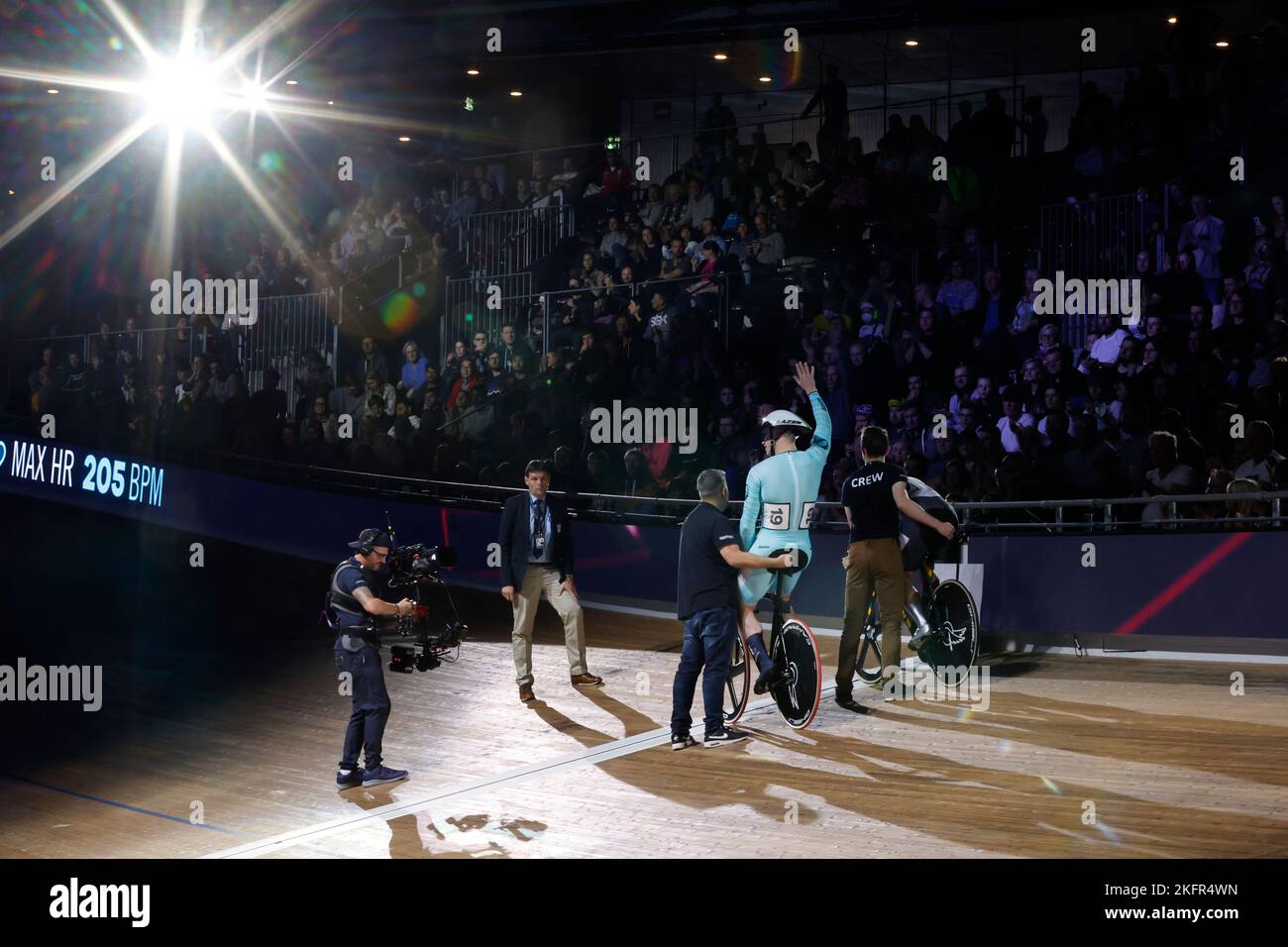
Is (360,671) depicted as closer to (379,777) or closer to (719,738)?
(379,777)

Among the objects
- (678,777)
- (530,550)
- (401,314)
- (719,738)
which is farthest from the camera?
(401,314)

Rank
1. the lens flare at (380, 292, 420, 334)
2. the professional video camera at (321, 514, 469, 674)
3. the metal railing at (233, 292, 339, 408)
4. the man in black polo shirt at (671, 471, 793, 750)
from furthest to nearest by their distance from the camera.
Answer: the lens flare at (380, 292, 420, 334), the metal railing at (233, 292, 339, 408), the man in black polo shirt at (671, 471, 793, 750), the professional video camera at (321, 514, 469, 674)

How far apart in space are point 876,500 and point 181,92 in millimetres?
17726

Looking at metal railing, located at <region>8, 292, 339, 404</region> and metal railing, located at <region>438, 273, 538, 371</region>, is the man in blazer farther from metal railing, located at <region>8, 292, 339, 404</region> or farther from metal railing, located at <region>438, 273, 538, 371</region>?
metal railing, located at <region>8, 292, 339, 404</region>

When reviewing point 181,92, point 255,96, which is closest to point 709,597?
point 255,96

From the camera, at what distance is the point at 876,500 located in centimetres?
1016

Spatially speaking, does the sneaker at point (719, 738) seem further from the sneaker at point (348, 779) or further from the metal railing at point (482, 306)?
the metal railing at point (482, 306)

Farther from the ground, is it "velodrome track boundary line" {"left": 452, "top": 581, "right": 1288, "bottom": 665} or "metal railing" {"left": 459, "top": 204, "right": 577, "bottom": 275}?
"metal railing" {"left": 459, "top": 204, "right": 577, "bottom": 275}

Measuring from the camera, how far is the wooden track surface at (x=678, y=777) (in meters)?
7.20

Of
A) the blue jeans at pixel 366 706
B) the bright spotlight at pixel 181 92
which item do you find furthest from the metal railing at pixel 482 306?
the blue jeans at pixel 366 706

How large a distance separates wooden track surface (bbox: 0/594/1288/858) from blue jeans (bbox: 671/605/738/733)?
0.23 metres

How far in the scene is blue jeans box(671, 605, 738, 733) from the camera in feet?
29.7

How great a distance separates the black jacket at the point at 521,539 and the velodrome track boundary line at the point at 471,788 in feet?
6.24

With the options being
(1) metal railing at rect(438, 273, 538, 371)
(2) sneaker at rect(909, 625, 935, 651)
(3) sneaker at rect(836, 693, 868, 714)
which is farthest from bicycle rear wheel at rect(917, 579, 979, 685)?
(1) metal railing at rect(438, 273, 538, 371)
